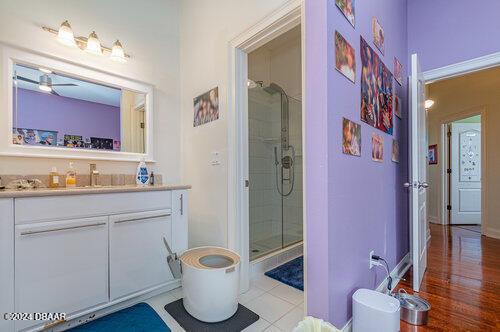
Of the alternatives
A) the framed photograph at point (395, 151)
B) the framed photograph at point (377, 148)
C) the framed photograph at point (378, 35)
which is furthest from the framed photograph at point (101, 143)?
the framed photograph at point (395, 151)

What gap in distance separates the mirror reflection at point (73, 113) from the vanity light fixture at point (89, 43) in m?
0.27

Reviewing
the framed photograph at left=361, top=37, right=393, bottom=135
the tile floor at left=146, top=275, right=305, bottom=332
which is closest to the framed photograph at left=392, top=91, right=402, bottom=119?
the framed photograph at left=361, top=37, right=393, bottom=135

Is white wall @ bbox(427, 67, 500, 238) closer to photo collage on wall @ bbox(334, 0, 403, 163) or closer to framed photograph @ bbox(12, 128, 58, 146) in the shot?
photo collage on wall @ bbox(334, 0, 403, 163)

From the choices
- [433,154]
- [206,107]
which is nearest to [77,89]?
[206,107]

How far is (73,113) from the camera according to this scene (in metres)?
2.05

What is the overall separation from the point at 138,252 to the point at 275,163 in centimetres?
206

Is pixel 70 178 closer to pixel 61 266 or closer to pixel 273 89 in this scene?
pixel 61 266

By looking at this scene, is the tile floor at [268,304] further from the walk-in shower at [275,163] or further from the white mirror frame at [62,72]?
the white mirror frame at [62,72]

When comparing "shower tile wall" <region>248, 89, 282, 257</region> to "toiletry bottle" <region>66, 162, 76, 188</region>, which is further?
"shower tile wall" <region>248, 89, 282, 257</region>

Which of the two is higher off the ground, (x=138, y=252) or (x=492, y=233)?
(x=138, y=252)

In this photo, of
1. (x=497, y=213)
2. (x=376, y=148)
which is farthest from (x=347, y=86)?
(x=497, y=213)

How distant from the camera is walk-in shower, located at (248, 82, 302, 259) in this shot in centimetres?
310

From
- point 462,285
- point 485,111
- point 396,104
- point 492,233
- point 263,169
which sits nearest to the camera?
point 462,285

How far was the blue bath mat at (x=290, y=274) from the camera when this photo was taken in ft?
6.97
